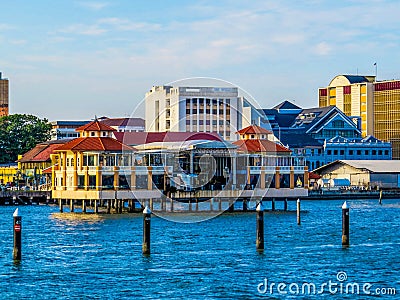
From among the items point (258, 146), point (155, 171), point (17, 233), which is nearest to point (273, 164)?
point (258, 146)

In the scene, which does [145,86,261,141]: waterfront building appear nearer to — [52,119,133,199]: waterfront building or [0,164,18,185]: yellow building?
[0,164,18,185]: yellow building

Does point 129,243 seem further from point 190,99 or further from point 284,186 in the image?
Answer: point 190,99

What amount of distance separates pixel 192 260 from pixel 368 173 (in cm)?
9249

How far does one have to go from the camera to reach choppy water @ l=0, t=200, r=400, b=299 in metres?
43.7

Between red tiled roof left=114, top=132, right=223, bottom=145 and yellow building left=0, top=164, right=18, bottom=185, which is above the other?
red tiled roof left=114, top=132, right=223, bottom=145

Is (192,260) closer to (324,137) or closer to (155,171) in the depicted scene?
(155,171)

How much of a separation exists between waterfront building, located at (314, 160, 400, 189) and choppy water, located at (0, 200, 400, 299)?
6507 centimetres

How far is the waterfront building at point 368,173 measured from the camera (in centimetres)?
14188

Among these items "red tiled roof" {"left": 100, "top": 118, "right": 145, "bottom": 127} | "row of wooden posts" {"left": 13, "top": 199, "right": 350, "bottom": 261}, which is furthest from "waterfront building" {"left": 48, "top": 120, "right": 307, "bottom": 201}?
"red tiled roof" {"left": 100, "top": 118, "right": 145, "bottom": 127}

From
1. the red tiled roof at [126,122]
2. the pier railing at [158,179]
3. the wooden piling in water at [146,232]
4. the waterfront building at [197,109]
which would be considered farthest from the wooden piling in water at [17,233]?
the red tiled roof at [126,122]

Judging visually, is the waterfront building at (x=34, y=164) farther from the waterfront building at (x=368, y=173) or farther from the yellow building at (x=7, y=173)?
the waterfront building at (x=368, y=173)

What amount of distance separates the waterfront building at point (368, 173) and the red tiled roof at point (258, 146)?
43857 mm

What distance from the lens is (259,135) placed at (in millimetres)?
101500

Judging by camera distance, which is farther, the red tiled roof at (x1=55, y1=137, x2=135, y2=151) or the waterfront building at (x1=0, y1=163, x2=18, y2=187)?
the waterfront building at (x1=0, y1=163, x2=18, y2=187)
